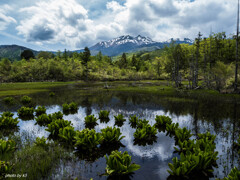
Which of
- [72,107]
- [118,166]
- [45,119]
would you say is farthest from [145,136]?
[72,107]

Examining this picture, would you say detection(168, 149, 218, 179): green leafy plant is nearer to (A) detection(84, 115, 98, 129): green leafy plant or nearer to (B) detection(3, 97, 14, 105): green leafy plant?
(A) detection(84, 115, 98, 129): green leafy plant

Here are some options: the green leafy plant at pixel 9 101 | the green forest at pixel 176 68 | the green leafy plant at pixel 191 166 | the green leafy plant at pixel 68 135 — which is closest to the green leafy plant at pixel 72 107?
the green leafy plant at pixel 68 135

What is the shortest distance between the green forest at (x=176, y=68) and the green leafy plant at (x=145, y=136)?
30414 millimetres

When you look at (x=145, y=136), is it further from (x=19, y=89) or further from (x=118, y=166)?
(x=19, y=89)

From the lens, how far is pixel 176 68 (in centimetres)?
5878

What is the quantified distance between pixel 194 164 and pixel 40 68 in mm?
78132

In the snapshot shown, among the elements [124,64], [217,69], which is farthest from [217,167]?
[124,64]

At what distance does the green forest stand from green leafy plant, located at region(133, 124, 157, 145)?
3041 cm

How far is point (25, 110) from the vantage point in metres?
14.8

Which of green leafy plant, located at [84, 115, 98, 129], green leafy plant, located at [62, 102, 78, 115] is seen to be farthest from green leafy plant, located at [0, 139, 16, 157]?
green leafy plant, located at [62, 102, 78, 115]

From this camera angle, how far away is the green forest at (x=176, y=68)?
3753cm

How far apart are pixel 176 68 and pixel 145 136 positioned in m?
55.7

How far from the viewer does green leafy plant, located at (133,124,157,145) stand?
9148 millimetres

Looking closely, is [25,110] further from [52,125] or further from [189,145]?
[189,145]
